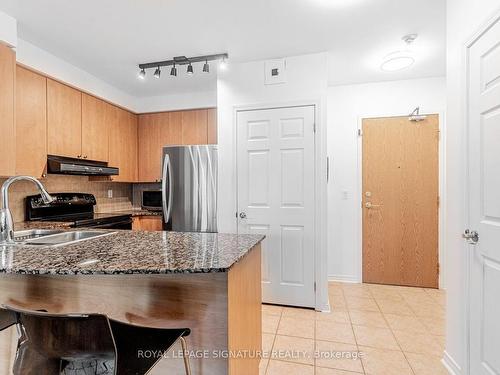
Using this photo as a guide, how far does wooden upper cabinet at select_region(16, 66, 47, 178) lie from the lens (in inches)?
97.5

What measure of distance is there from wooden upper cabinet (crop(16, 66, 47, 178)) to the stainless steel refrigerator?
1.23m

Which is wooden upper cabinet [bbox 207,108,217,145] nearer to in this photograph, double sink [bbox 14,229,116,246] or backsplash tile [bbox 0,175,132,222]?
backsplash tile [bbox 0,175,132,222]

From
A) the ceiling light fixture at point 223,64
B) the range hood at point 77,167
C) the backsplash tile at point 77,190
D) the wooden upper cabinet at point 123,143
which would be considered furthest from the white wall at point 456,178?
the backsplash tile at point 77,190

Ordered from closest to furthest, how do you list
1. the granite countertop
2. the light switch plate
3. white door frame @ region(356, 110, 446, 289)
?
the granite countertop < the light switch plate < white door frame @ region(356, 110, 446, 289)

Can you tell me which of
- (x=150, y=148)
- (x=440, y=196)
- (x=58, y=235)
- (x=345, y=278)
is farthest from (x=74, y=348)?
(x=440, y=196)

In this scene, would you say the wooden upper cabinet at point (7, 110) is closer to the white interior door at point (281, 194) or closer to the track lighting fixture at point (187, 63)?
the track lighting fixture at point (187, 63)

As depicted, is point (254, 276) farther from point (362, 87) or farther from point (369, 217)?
point (362, 87)

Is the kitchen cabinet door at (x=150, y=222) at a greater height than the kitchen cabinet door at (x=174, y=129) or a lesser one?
lesser

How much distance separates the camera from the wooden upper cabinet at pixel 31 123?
2.48 metres

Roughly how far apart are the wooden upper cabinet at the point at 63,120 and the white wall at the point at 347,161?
3.03 m

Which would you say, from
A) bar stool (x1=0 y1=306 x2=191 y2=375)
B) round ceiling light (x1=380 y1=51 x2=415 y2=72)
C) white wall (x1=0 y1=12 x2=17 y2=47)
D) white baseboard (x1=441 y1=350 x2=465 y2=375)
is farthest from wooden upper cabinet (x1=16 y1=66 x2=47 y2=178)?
white baseboard (x1=441 y1=350 x2=465 y2=375)

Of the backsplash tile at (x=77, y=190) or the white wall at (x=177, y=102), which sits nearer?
the backsplash tile at (x=77, y=190)

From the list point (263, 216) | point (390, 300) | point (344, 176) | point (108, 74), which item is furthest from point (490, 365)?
point (108, 74)

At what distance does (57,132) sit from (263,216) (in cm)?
229
